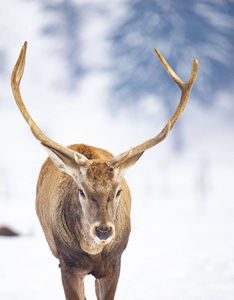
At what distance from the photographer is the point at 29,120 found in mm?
4219

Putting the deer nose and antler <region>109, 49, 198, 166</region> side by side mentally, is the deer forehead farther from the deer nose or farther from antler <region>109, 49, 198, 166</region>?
the deer nose

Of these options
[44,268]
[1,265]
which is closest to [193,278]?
[44,268]

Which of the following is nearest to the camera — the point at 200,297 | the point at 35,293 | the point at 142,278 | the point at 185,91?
the point at 185,91

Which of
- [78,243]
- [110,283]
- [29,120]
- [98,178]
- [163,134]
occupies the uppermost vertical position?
[29,120]

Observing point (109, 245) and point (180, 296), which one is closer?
point (109, 245)

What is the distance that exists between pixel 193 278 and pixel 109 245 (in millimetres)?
2773

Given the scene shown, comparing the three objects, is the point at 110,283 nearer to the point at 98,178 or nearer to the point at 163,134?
the point at 98,178

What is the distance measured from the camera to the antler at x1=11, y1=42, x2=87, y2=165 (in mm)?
3838

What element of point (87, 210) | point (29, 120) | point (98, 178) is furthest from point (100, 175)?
point (29, 120)

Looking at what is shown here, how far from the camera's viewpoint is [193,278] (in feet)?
21.0

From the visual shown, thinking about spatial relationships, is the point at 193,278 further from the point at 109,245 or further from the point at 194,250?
the point at 109,245

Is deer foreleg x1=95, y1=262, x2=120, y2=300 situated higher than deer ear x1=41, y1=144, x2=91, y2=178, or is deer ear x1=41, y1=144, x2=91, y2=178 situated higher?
deer ear x1=41, y1=144, x2=91, y2=178

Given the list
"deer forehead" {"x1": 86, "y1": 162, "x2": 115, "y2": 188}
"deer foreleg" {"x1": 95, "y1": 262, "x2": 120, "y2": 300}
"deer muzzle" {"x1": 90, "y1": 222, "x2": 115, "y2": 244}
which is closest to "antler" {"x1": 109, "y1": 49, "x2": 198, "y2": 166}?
"deer forehead" {"x1": 86, "y1": 162, "x2": 115, "y2": 188}

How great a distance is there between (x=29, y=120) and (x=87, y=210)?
107 cm
